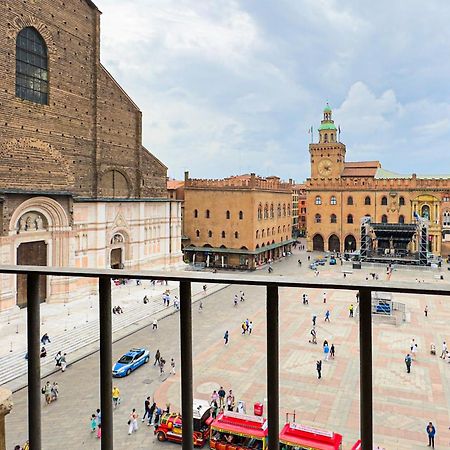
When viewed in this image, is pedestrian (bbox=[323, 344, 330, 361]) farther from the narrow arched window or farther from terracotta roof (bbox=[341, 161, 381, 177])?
terracotta roof (bbox=[341, 161, 381, 177])

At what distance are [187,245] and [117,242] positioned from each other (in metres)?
18.8

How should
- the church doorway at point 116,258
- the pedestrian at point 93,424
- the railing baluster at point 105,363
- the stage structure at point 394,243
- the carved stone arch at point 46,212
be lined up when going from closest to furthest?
the railing baluster at point 105,363
the pedestrian at point 93,424
the carved stone arch at point 46,212
the church doorway at point 116,258
the stage structure at point 394,243

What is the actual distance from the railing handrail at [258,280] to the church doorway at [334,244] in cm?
6466

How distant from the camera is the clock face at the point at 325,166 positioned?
7181cm

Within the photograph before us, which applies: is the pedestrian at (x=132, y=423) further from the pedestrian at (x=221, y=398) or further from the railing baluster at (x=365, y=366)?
the railing baluster at (x=365, y=366)

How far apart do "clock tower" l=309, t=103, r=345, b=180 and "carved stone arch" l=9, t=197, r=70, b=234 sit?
48.3m

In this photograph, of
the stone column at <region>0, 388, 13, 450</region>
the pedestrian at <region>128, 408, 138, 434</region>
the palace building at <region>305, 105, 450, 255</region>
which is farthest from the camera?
the palace building at <region>305, 105, 450, 255</region>

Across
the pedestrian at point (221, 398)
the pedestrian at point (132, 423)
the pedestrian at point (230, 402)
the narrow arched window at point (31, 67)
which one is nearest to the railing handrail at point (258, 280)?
the pedestrian at point (132, 423)

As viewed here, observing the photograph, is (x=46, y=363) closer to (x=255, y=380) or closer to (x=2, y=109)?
(x=255, y=380)

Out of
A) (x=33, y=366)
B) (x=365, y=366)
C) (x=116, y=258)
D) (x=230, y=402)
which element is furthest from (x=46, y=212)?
(x=365, y=366)

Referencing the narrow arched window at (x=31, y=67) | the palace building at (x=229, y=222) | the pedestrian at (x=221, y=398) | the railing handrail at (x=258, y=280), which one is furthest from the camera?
the palace building at (x=229, y=222)

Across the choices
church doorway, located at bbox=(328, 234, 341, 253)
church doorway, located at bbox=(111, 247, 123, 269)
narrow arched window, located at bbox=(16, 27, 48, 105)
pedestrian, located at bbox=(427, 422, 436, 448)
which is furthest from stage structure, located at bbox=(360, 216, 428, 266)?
pedestrian, located at bbox=(427, 422, 436, 448)

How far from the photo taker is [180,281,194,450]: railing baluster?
2289 millimetres

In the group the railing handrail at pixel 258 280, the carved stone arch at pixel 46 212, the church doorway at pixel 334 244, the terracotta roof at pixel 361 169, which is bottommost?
the church doorway at pixel 334 244
